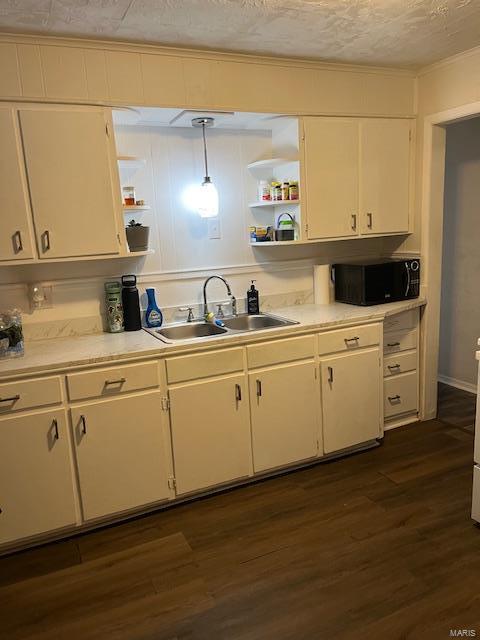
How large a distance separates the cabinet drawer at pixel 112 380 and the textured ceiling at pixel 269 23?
1590mm

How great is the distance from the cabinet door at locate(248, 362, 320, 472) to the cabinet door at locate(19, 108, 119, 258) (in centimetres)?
113

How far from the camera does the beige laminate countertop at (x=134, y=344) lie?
7.50ft

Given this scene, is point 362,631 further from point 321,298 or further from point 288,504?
point 321,298

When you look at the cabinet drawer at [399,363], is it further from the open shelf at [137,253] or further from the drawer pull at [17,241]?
the drawer pull at [17,241]

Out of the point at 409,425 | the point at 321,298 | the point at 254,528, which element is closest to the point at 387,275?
the point at 321,298

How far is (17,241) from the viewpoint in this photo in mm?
2406

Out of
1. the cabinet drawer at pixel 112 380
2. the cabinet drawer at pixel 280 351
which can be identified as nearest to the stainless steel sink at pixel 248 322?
the cabinet drawer at pixel 280 351

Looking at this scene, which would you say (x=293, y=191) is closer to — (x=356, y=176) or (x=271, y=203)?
(x=271, y=203)

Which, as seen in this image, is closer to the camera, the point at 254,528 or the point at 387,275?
the point at 254,528

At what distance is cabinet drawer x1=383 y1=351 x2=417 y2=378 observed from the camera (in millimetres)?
3373

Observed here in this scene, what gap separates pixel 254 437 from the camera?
9.05ft

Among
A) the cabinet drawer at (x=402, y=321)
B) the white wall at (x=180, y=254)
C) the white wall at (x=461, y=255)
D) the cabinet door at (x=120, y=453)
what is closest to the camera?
the cabinet door at (x=120, y=453)

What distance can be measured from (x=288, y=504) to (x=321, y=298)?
56.8 inches

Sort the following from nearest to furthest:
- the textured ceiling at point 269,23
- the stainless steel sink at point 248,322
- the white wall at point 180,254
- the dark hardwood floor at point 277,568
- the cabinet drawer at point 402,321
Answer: the dark hardwood floor at point 277,568 → the textured ceiling at point 269,23 → the white wall at point 180,254 → the stainless steel sink at point 248,322 → the cabinet drawer at point 402,321
